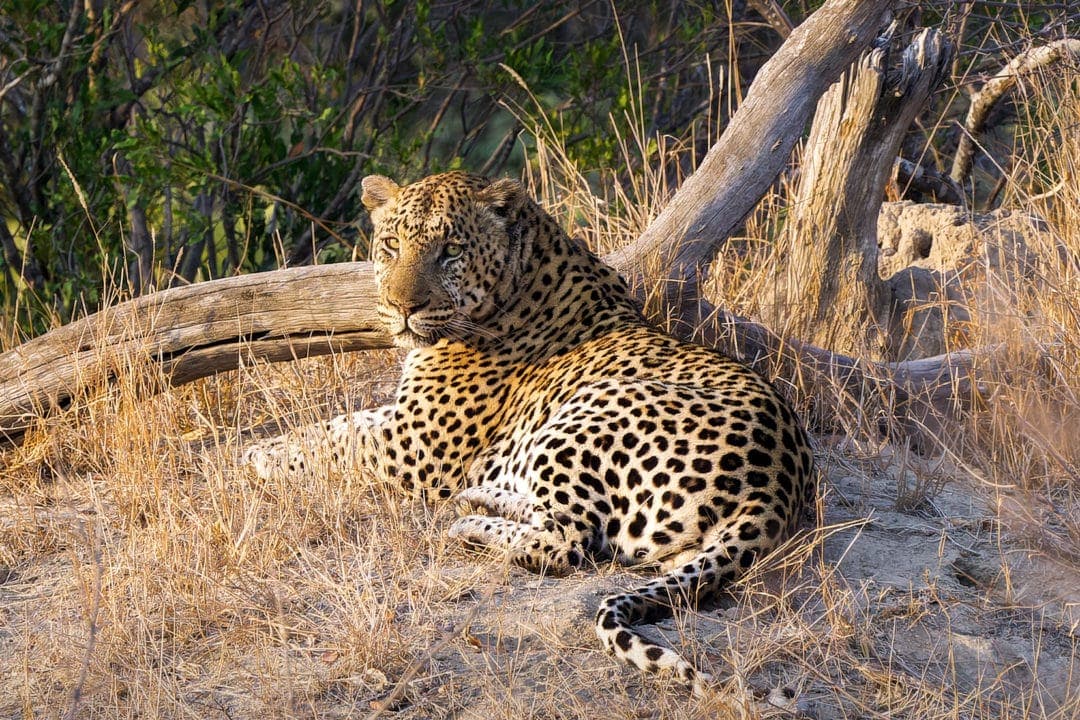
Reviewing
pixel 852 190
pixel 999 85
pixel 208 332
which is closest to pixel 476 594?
pixel 208 332

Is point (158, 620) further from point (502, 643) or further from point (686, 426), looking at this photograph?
point (686, 426)

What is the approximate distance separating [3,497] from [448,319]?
224 centimetres

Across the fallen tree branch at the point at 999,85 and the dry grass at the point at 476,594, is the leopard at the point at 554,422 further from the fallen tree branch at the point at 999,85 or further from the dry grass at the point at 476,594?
the fallen tree branch at the point at 999,85

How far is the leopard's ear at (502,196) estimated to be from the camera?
5531mm

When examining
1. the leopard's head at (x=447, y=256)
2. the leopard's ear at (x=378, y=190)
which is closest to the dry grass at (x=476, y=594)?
the leopard's head at (x=447, y=256)

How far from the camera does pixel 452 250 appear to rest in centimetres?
546

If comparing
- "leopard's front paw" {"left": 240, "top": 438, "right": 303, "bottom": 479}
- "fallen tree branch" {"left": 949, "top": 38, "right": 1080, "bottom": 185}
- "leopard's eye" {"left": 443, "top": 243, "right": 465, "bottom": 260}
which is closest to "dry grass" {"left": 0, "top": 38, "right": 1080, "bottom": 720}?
"leopard's front paw" {"left": 240, "top": 438, "right": 303, "bottom": 479}

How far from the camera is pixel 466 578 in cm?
444

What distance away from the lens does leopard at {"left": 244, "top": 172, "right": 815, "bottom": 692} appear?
4477mm

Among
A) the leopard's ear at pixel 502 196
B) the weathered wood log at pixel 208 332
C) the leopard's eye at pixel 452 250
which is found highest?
the leopard's ear at pixel 502 196

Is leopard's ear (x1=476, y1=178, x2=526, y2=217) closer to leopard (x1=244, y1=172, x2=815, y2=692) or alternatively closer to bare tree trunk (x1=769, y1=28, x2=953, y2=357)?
leopard (x1=244, y1=172, x2=815, y2=692)

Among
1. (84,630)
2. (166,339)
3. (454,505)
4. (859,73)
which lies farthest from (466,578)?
(859,73)

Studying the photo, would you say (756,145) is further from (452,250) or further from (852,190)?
(452,250)

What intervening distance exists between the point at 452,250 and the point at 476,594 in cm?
162
